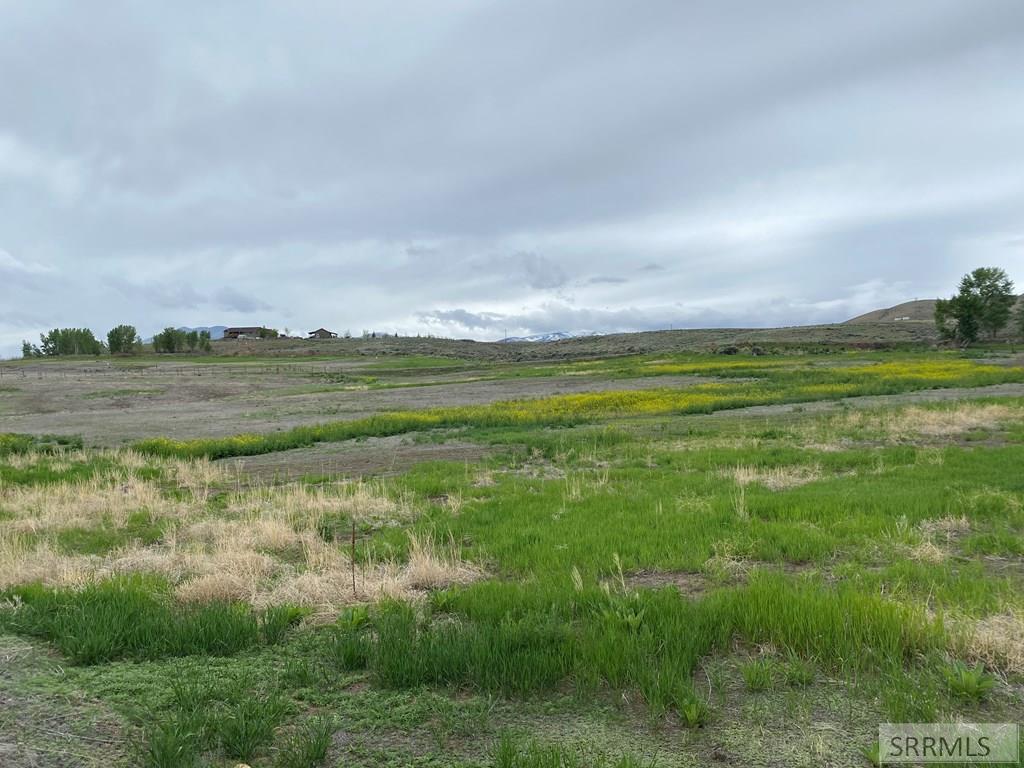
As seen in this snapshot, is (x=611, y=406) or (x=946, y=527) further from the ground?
(x=946, y=527)

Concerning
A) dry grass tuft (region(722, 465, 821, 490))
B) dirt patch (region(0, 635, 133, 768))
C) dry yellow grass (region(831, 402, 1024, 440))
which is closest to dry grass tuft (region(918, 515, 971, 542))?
dry grass tuft (region(722, 465, 821, 490))

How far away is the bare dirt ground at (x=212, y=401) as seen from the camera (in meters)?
32.5

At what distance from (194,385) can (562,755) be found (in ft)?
226

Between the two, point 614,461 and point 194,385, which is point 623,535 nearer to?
point 614,461

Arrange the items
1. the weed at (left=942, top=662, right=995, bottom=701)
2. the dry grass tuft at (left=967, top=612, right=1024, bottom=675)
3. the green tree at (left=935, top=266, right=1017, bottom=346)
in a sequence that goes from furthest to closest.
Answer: the green tree at (left=935, top=266, right=1017, bottom=346) → the dry grass tuft at (left=967, top=612, right=1024, bottom=675) → the weed at (left=942, top=662, right=995, bottom=701)

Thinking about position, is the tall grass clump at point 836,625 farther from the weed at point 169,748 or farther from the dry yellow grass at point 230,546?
the weed at point 169,748

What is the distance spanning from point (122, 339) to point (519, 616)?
172 m

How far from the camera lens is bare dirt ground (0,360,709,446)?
32.5 m

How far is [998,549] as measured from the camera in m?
8.08

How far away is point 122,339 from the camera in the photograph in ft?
485

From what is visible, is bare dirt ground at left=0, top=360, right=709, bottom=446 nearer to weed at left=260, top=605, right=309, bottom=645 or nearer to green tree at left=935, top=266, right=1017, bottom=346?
weed at left=260, top=605, right=309, bottom=645

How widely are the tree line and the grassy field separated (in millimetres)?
151889

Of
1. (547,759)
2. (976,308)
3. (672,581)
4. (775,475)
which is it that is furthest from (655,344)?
(547,759)

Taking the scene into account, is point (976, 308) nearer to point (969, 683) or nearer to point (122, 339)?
point (969, 683)
